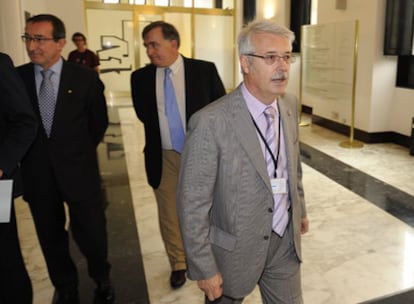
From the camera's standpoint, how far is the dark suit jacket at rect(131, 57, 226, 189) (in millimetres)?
2584

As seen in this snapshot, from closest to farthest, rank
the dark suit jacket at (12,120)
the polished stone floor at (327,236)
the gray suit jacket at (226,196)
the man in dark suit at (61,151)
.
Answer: the gray suit jacket at (226,196), the dark suit jacket at (12,120), the man in dark suit at (61,151), the polished stone floor at (327,236)

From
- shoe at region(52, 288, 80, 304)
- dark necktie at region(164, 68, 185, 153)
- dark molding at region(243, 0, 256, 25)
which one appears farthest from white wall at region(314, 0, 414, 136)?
dark molding at region(243, 0, 256, 25)

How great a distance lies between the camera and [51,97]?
222 centimetres

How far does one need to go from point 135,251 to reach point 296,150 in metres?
1.93

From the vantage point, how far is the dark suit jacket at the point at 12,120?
5.63 ft

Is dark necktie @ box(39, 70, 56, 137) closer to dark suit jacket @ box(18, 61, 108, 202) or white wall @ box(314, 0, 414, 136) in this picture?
dark suit jacket @ box(18, 61, 108, 202)

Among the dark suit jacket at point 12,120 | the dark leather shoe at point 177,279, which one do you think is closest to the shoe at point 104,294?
the dark leather shoe at point 177,279

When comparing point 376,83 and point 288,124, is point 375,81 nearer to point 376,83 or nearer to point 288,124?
point 376,83

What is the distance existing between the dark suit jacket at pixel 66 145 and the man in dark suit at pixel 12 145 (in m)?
0.39

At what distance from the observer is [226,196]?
1.46 m

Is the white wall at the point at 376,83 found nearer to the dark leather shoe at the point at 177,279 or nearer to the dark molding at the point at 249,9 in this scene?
the dark leather shoe at the point at 177,279

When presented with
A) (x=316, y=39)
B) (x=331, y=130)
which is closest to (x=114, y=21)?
(x=316, y=39)

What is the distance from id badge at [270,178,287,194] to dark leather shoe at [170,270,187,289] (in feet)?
4.68

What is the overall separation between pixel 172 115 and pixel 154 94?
177 mm
